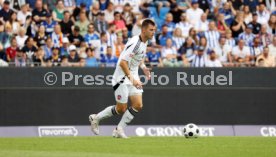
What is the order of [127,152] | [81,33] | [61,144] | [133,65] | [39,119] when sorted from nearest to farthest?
1. [127,152]
2. [61,144]
3. [133,65]
4. [39,119]
5. [81,33]

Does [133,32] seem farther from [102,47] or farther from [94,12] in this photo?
[102,47]

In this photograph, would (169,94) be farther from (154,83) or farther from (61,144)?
(61,144)

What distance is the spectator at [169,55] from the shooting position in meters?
23.0

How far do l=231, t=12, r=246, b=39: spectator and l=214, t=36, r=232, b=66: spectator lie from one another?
1.07 metres

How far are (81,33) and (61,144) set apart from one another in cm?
860

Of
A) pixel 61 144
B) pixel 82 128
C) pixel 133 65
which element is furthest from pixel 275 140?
pixel 82 128

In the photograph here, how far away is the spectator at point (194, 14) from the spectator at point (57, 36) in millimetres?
4152

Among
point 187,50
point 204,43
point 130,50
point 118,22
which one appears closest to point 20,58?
point 118,22

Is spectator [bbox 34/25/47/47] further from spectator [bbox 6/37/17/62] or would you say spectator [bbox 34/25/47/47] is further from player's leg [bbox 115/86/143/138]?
player's leg [bbox 115/86/143/138]

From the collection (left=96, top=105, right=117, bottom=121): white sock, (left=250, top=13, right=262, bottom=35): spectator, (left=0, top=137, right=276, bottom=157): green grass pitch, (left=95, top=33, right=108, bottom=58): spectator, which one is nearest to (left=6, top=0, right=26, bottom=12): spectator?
(left=95, top=33, right=108, bottom=58): spectator

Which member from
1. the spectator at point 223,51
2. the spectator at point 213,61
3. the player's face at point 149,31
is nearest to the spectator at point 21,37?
the spectator at point 213,61

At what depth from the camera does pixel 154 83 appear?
2214cm

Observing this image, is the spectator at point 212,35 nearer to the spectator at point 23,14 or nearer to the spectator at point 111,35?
the spectator at point 111,35

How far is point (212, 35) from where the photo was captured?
972 inches
